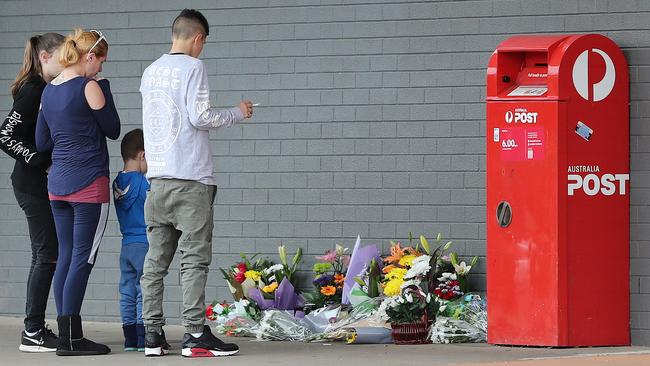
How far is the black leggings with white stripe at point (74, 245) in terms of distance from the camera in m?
7.51

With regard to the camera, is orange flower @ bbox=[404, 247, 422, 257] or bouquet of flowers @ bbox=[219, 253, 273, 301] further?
bouquet of flowers @ bbox=[219, 253, 273, 301]

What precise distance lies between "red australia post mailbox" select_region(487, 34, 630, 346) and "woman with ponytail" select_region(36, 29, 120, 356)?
2.43 metres

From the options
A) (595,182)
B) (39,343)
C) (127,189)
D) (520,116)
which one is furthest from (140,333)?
(595,182)

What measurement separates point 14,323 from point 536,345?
158 inches

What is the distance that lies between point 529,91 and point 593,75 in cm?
41

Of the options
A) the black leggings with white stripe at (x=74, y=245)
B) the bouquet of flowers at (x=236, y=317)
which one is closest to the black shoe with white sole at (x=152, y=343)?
the black leggings with white stripe at (x=74, y=245)

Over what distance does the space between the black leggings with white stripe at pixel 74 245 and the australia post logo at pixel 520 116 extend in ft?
8.38

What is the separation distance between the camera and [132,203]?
775 cm

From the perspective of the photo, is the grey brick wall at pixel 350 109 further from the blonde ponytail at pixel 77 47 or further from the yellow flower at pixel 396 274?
the blonde ponytail at pixel 77 47

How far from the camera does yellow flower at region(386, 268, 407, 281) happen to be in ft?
27.7

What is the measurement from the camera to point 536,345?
25.6 ft

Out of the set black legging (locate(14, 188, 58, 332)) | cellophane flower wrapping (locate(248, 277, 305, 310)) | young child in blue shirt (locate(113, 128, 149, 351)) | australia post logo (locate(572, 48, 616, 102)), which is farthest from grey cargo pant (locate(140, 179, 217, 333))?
australia post logo (locate(572, 48, 616, 102))

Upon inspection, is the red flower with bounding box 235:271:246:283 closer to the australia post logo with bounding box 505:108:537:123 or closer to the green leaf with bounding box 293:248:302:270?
the green leaf with bounding box 293:248:302:270

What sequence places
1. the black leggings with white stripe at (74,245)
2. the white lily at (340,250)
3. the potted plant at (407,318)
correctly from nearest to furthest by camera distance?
1. the black leggings with white stripe at (74,245)
2. the potted plant at (407,318)
3. the white lily at (340,250)
